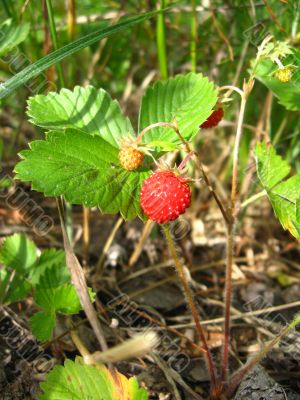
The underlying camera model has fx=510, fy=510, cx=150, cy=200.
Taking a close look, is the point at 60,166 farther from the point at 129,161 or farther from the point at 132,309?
the point at 132,309

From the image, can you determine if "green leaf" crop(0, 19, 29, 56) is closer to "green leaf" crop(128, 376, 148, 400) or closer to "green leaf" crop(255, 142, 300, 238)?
"green leaf" crop(255, 142, 300, 238)

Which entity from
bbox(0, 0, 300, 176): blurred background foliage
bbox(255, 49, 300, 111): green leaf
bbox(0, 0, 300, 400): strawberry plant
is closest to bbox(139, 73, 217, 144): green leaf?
bbox(0, 0, 300, 400): strawberry plant

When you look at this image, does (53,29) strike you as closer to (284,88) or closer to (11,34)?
(11,34)

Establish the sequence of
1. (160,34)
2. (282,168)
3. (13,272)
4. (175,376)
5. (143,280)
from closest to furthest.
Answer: (282,168) → (175,376) → (13,272) → (160,34) → (143,280)

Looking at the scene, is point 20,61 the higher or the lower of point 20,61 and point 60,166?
the higher

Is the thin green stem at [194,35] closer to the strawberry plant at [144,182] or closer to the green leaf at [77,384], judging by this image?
the strawberry plant at [144,182]

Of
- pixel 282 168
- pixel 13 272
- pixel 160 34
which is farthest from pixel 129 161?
pixel 160 34
